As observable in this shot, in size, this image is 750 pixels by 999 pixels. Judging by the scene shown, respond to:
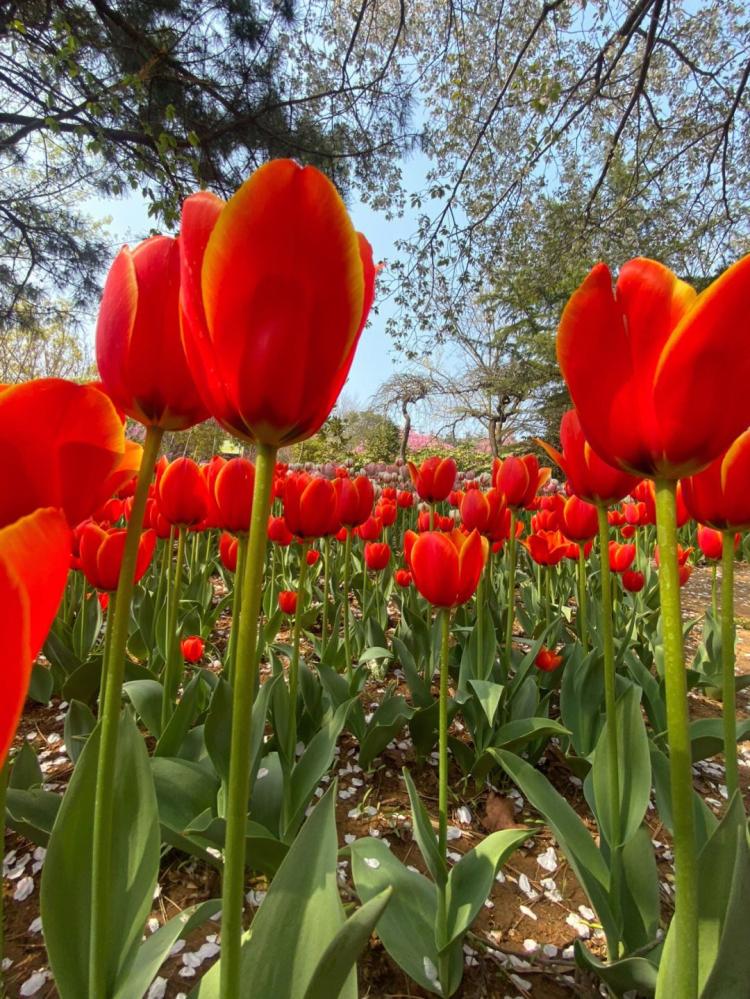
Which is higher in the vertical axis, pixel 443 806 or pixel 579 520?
pixel 579 520

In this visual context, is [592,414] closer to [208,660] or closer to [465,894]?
[465,894]

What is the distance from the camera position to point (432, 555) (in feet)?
3.12

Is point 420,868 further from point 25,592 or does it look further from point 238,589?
point 25,592

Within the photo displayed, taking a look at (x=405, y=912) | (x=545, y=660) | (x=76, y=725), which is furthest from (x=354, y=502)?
(x=405, y=912)

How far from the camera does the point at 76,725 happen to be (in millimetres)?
1174

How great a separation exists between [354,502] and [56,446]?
1161 mm

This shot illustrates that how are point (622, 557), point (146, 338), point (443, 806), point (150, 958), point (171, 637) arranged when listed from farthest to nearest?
point (622, 557)
point (171, 637)
point (443, 806)
point (150, 958)
point (146, 338)

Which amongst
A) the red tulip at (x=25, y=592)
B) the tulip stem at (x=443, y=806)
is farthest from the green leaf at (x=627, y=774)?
the red tulip at (x=25, y=592)

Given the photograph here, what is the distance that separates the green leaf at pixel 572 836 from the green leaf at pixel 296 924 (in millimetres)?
414

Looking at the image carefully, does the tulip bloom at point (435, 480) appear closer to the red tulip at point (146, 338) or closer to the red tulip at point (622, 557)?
the red tulip at point (622, 557)

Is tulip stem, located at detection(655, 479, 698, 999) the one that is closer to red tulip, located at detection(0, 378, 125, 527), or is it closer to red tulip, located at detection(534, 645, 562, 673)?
red tulip, located at detection(0, 378, 125, 527)

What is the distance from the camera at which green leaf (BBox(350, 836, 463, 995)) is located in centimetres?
83

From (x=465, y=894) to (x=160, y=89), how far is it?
6618 millimetres

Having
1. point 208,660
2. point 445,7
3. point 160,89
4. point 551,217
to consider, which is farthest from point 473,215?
point 208,660
